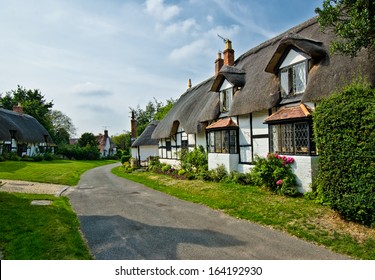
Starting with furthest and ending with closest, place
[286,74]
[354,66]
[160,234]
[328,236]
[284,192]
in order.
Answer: [286,74]
[284,192]
[354,66]
[160,234]
[328,236]

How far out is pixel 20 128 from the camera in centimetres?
3509

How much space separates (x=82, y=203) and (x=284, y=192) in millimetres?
8057

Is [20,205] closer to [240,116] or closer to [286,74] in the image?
[240,116]

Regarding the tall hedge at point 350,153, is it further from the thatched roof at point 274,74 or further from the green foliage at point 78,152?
the green foliage at point 78,152

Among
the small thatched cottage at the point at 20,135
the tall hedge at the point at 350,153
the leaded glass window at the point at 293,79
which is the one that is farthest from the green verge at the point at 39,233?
the small thatched cottage at the point at 20,135

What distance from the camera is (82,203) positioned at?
1009 centimetres

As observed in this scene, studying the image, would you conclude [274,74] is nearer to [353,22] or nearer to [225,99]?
[225,99]

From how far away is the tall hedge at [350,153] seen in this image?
18.9 ft

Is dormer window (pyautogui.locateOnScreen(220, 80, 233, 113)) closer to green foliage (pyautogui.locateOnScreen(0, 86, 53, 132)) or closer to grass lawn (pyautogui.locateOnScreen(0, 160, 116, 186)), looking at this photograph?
grass lawn (pyautogui.locateOnScreen(0, 160, 116, 186))

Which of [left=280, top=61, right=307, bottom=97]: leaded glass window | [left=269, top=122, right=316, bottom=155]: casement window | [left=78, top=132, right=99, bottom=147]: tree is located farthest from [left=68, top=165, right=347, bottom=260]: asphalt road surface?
[left=78, top=132, right=99, bottom=147]: tree

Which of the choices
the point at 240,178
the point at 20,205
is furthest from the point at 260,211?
the point at 20,205

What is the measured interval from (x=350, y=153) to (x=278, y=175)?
4034 mm

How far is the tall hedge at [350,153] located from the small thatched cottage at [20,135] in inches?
1332

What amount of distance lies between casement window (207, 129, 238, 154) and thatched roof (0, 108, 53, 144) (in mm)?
26980
